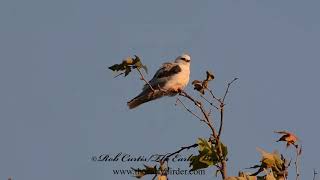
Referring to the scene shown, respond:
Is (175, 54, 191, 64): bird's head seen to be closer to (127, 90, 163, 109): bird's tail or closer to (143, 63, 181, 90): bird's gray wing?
(143, 63, 181, 90): bird's gray wing

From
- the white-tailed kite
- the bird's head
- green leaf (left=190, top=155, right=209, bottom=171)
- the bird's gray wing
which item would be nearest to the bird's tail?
the white-tailed kite

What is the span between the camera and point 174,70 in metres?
15.0

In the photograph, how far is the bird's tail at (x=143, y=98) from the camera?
46.2 feet

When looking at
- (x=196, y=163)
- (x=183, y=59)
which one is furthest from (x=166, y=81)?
(x=196, y=163)

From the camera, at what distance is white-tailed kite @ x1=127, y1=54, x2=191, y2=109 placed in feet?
46.5

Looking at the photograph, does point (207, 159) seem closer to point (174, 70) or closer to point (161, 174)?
point (161, 174)

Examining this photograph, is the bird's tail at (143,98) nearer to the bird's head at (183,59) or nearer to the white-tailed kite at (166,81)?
the white-tailed kite at (166,81)

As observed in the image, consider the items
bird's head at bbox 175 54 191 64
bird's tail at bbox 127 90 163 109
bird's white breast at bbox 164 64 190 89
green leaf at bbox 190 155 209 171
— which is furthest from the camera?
bird's head at bbox 175 54 191 64

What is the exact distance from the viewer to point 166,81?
14633 mm

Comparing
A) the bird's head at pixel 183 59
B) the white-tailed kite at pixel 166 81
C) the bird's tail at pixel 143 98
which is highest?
the bird's head at pixel 183 59

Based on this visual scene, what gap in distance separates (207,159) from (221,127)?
252 mm

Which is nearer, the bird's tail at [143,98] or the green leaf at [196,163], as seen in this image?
the green leaf at [196,163]

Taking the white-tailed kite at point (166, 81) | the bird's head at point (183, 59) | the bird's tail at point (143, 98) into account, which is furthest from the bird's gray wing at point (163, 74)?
the bird's head at point (183, 59)

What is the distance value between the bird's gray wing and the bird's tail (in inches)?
10.4
